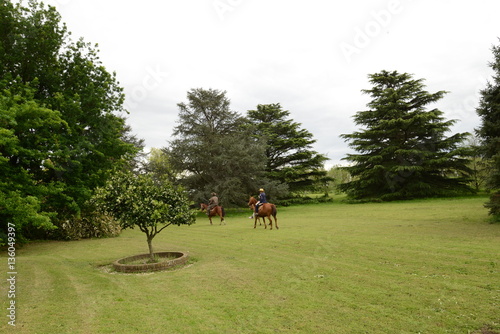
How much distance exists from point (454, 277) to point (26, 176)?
15.3 metres

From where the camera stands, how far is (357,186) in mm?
33531

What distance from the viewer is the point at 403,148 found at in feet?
107

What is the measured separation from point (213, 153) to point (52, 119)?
57.2 ft

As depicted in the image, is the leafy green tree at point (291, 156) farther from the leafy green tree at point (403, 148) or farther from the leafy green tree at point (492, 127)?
the leafy green tree at point (492, 127)

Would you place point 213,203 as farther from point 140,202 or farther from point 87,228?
point 140,202

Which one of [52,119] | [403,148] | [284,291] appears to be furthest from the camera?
[403,148]

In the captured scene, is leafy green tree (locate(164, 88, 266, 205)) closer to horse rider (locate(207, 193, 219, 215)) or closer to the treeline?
the treeline

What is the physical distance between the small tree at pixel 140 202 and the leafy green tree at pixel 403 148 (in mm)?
26982

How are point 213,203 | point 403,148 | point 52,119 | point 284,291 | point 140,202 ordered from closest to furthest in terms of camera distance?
point 284,291
point 140,202
point 52,119
point 213,203
point 403,148

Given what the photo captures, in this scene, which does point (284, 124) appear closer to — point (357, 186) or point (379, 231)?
point (357, 186)

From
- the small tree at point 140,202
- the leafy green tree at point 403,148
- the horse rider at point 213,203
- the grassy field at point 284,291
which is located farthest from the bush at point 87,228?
the leafy green tree at point 403,148

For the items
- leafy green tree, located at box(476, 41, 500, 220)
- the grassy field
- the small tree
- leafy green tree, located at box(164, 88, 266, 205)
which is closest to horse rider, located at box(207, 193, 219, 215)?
leafy green tree, located at box(164, 88, 266, 205)

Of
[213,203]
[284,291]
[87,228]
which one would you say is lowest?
[284,291]

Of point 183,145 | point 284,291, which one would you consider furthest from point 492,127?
point 183,145
